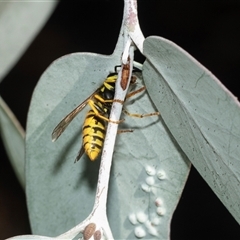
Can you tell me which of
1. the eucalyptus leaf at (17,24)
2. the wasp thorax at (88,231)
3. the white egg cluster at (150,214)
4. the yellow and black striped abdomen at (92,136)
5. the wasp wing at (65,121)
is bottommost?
the white egg cluster at (150,214)

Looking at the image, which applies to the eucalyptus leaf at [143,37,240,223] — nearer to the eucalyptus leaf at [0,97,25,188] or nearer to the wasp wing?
the wasp wing

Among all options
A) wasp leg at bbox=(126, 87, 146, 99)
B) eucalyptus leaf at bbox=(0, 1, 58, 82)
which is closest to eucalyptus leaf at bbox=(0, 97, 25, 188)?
eucalyptus leaf at bbox=(0, 1, 58, 82)

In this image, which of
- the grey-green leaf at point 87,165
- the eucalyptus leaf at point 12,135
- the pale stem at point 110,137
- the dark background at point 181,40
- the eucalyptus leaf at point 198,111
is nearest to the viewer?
the eucalyptus leaf at point 198,111

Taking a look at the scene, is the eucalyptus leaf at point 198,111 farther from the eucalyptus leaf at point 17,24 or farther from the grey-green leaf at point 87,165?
the eucalyptus leaf at point 17,24

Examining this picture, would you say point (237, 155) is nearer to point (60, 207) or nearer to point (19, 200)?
point (60, 207)

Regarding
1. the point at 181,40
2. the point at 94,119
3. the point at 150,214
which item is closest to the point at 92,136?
the point at 94,119

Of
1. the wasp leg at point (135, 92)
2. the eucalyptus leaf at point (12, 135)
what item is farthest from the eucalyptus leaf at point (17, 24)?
the wasp leg at point (135, 92)
